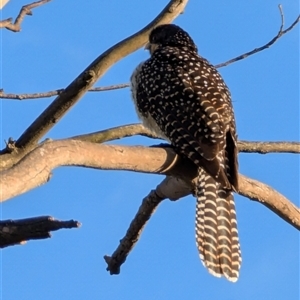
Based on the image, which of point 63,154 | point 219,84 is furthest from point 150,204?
point 63,154

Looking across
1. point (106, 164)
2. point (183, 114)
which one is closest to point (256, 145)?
point (183, 114)

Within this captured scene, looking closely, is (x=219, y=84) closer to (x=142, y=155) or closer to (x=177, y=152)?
(x=177, y=152)

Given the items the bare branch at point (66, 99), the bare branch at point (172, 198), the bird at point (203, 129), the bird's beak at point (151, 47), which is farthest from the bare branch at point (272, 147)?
the bird's beak at point (151, 47)

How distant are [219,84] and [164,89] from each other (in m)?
0.48

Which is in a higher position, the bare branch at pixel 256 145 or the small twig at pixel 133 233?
the bare branch at pixel 256 145

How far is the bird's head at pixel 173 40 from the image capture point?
7838 mm

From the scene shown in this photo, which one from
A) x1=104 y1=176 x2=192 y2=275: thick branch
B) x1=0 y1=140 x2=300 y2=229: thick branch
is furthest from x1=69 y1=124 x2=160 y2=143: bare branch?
x1=0 y1=140 x2=300 y2=229: thick branch

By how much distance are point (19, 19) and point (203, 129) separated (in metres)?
1.69

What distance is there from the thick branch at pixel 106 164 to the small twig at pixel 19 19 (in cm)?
85

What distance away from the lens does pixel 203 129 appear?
19.9 ft

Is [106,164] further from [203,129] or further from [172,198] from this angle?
[203,129]

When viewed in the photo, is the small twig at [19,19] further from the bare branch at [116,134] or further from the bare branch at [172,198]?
the bare branch at [172,198]

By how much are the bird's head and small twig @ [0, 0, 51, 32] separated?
2570mm

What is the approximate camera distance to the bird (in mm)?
5746
